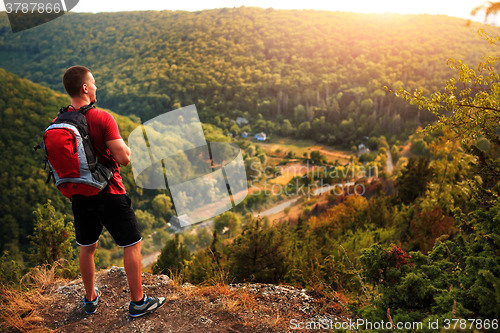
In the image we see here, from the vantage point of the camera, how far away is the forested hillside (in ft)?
283

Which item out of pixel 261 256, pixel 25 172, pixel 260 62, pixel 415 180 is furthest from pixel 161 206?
pixel 260 62

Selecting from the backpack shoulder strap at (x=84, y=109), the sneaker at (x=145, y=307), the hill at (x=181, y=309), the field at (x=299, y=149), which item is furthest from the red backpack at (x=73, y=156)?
the field at (x=299, y=149)

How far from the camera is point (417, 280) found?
200cm

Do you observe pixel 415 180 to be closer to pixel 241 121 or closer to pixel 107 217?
pixel 107 217

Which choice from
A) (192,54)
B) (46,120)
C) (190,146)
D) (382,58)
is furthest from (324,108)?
(190,146)

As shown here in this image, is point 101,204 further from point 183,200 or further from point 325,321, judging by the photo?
point 325,321

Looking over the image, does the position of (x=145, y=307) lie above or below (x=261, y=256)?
above

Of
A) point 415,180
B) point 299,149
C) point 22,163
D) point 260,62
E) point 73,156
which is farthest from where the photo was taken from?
point 260,62

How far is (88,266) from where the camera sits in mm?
2631

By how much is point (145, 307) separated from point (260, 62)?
12525 centimetres

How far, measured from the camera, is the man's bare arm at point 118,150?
223 cm

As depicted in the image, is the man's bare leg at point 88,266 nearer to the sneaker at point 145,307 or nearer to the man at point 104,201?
the man at point 104,201

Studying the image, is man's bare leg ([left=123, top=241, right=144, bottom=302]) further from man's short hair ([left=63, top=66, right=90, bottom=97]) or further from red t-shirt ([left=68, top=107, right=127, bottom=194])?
man's short hair ([left=63, top=66, right=90, bottom=97])

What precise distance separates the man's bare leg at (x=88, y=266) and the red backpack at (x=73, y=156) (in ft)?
2.10
